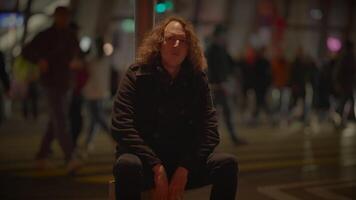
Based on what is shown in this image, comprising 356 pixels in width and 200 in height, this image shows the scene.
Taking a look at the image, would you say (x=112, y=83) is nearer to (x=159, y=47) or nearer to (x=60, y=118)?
(x=60, y=118)

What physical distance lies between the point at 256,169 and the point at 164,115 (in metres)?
3.63

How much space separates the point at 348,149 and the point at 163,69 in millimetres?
6066

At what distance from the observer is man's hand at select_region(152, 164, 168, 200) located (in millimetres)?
3855

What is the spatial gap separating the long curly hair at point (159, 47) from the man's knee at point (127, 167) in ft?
2.37

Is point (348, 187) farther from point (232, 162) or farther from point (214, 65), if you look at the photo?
point (214, 65)

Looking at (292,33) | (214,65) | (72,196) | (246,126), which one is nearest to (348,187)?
(72,196)

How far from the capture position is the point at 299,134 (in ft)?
37.5

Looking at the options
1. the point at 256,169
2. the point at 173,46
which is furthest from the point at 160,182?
the point at 256,169

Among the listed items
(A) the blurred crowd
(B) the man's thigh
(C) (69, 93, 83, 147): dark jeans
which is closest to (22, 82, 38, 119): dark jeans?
(A) the blurred crowd

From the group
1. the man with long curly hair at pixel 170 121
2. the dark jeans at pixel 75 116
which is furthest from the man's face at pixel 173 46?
the dark jeans at pixel 75 116

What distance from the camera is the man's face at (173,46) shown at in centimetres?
412

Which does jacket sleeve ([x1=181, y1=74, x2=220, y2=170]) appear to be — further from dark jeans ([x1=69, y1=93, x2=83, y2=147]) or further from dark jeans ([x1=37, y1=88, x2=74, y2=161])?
dark jeans ([x1=69, y1=93, x2=83, y2=147])

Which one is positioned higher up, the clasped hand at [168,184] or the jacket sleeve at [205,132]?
the jacket sleeve at [205,132]

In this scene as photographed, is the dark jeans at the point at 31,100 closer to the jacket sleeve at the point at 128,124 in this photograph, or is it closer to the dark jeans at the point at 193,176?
the jacket sleeve at the point at 128,124
